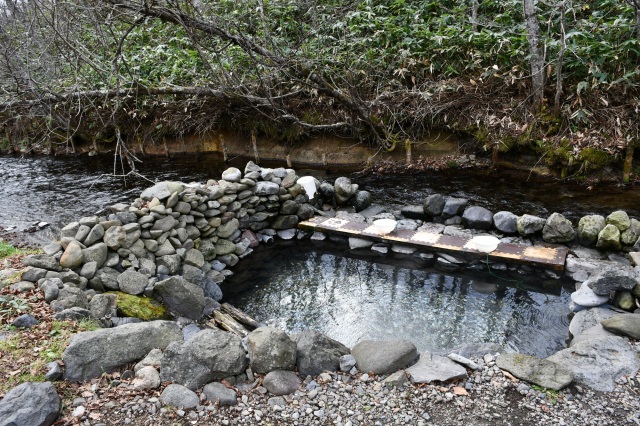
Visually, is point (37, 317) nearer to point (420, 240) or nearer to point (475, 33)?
point (420, 240)

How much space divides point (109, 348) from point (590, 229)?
237 inches

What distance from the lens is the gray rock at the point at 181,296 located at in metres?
5.23

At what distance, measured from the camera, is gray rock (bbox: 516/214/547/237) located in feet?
21.5

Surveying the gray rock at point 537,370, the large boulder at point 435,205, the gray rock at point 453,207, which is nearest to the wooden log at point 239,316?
the gray rock at point 537,370

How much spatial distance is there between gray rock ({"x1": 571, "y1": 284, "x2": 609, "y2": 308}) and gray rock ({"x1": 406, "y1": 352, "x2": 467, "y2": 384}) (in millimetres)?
2177

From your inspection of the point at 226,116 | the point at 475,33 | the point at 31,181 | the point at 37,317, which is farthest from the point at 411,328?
the point at 31,181

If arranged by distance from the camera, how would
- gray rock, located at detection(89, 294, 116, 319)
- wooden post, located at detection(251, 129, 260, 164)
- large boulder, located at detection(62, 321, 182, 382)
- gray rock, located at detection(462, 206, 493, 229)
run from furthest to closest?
wooden post, located at detection(251, 129, 260, 164) < gray rock, located at detection(462, 206, 493, 229) < gray rock, located at detection(89, 294, 116, 319) < large boulder, located at detection(62, 321, 182, 382)

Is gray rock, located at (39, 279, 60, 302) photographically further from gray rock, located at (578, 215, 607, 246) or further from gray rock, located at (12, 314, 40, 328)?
gray rock, located at (578, 215, 607, 246)

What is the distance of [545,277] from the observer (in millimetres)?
5961

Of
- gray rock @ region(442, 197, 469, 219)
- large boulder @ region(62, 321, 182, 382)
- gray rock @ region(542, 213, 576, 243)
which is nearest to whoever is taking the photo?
large boulder @ region(62, 321, 182, 382)

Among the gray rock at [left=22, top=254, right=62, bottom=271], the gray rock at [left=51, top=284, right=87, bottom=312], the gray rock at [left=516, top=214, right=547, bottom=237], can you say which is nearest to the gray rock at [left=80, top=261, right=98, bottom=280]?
the gray rock at [left=22, top=254, right=62, bottom=271]

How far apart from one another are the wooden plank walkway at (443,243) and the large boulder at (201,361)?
3.70m

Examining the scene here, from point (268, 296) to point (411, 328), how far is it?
193 centimetres

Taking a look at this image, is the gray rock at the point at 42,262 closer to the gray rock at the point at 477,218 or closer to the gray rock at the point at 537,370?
the gray rock at the point at 537,370
